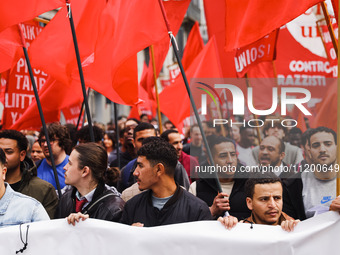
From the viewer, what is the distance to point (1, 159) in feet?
13.4

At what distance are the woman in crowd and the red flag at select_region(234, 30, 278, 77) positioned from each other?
11.0ft

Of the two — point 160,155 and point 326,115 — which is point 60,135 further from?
point 326,115

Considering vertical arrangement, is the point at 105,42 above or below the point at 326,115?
above

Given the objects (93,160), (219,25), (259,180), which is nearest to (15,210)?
(93,160)

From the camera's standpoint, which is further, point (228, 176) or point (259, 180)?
point (228, 176)

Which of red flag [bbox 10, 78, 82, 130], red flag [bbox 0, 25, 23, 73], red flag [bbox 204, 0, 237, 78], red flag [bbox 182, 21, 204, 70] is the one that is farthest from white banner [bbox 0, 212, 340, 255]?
red flag [bbox 182, 21, 204, 70]

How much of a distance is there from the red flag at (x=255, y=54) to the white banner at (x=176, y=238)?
12.5 ft

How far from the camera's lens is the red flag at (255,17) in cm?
476

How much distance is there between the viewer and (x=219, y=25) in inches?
330

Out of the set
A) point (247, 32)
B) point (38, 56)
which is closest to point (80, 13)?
point (38, 56)

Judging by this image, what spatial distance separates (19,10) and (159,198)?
2207 millimetres

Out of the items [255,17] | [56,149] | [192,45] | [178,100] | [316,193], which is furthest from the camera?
[192,45]

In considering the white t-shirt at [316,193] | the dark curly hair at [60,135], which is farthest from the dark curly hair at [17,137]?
the white t-shirt at [316,193]

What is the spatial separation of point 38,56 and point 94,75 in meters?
0.80
